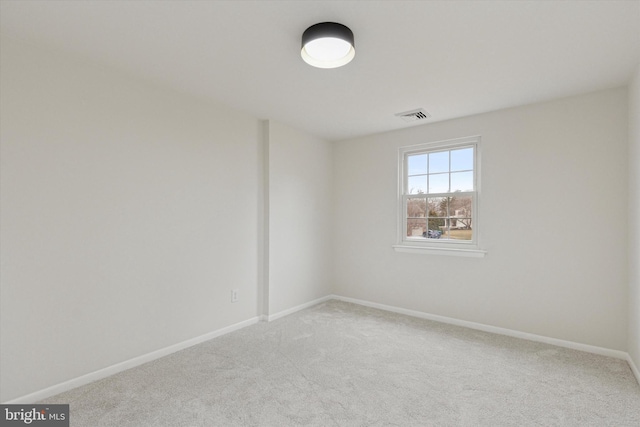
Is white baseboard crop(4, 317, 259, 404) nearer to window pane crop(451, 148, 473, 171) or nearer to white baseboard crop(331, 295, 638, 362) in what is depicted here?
white baseboard crop(331, 295, 638, 362)

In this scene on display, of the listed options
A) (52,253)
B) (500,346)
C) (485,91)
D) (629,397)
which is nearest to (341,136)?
(485,91)

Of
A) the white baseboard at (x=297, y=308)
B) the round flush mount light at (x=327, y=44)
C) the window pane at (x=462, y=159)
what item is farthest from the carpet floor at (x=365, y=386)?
the round flush mount light at (x=327, y=44)

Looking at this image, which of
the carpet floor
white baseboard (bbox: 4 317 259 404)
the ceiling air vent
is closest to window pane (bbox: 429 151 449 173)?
the ceiling air vent

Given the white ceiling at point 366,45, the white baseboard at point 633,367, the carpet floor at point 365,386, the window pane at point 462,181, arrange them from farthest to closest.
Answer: the window pane at point 462,181
the white baseboard at point 633,367
the carpet floor at point 365,386
the white ceiling at point 366,45

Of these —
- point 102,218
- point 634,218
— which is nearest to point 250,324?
point 102,218

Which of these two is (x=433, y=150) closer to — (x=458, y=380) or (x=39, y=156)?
(x=458, y=380)

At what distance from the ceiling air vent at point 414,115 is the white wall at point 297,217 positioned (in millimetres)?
1376

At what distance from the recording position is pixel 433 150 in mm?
3971

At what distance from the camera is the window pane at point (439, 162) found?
3.89 meters

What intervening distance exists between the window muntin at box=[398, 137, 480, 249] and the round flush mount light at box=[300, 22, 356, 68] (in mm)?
2270

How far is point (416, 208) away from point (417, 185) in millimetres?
304

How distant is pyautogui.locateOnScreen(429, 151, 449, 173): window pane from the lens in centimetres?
389

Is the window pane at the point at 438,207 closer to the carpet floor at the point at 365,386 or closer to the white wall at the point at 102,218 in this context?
the carpet floor at the point at 365,386

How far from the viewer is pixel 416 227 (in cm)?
412
